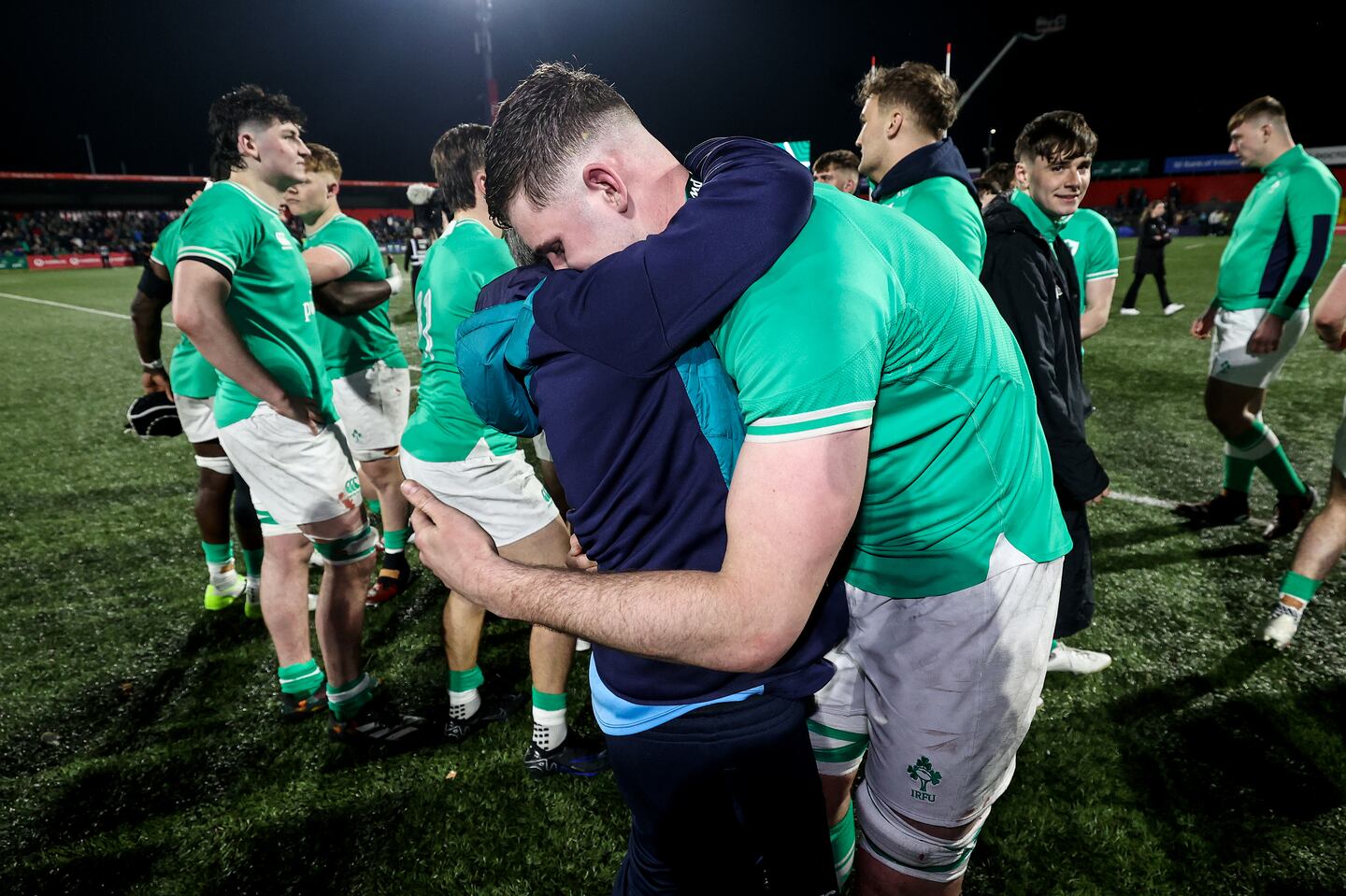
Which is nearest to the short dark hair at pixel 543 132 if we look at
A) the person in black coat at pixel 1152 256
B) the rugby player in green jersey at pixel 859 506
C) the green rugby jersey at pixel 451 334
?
the rugby player in green jersey at pixel 859 506

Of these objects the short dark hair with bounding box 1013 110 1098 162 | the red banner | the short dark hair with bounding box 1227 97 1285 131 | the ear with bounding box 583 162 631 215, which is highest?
the short dark hair with bounding box 1227 97 1285 131

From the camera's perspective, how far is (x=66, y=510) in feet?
17.3

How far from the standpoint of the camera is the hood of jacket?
271cm

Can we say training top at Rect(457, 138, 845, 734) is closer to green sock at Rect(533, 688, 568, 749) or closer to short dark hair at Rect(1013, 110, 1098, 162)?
green sock at Rect(533, 688, 568, 749)

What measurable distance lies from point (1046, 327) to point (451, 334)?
7.13 feet

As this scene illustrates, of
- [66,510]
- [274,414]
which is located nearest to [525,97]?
Result: [274,414]

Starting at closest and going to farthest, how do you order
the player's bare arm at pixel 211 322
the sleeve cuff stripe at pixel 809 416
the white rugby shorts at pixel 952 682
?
the sleeve cuff stripe at pixel 809 416, the white rugby shorts at pixel 952 682, the player's bare arm at pixel 211 322

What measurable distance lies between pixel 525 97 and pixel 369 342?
11.5ft

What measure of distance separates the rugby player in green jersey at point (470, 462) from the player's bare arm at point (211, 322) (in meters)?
0.62

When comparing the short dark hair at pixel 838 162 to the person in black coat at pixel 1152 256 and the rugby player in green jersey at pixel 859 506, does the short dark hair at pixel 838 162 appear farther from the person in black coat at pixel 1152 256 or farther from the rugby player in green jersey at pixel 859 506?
the person in black coat at pixel 1152 256

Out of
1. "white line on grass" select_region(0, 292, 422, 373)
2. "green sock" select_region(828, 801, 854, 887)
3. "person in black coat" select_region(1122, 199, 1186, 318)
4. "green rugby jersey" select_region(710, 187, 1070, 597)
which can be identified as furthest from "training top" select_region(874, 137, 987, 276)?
"white line on grass" select_region(0, 292, 422, 373)

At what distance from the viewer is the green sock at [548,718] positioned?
2623mm

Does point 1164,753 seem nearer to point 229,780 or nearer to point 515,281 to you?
point 515,281

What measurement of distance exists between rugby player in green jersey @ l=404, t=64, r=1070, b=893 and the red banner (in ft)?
146
